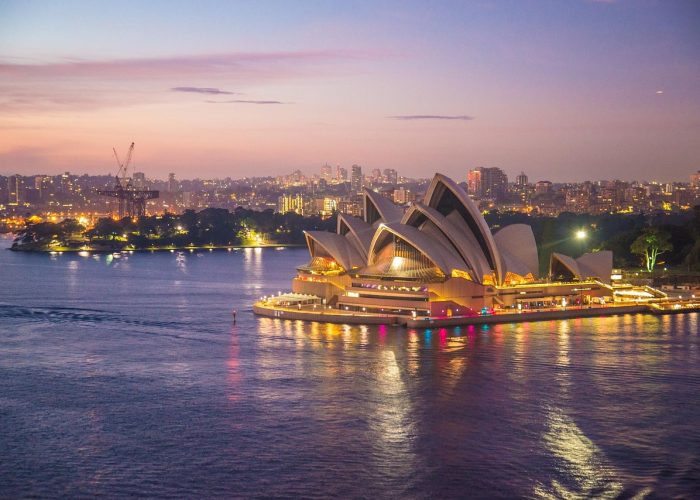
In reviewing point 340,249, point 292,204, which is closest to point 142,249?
point 340,249

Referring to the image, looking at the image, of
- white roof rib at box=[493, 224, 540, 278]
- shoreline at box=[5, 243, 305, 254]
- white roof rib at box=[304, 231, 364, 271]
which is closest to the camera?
white roof rib at box=[493, 224, 540, 278]

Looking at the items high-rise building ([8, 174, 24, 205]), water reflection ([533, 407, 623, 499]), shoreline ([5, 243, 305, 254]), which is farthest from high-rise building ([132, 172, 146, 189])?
water reflection ([533, 407, 623, 499])

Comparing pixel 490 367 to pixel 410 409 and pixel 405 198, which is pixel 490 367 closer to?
pixel 410 409

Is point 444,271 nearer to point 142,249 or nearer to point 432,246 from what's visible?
point 432,246

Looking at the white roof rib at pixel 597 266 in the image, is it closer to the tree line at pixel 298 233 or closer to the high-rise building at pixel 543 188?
the tree line at pixel 298 233

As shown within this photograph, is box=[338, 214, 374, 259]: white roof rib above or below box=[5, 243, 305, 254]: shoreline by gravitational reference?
above

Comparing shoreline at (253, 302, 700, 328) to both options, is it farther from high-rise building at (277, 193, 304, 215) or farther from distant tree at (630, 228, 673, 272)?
high-rise building at (277, 193, 304, 215)
